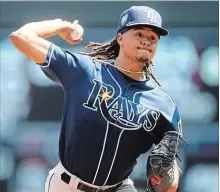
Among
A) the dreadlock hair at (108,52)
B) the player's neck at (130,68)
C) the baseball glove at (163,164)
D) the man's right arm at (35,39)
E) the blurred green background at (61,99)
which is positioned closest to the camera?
the man's right arm at (35,39)

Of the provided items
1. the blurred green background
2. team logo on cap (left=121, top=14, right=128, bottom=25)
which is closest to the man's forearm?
team logo on cap (left=121, top=14, right=128, bottom=25)

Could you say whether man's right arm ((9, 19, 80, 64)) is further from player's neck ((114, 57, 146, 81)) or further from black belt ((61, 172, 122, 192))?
black belt ((61, 172, 122, 192))

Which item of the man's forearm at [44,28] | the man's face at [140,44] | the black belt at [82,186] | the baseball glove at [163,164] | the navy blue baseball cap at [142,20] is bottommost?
the black belt at [82,186]

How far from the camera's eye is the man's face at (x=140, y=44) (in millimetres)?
3969

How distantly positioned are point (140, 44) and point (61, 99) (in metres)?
3.44

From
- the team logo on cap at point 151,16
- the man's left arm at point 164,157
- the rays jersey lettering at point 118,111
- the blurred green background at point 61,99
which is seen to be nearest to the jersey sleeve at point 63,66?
the rays jersey lettering at point 118,111

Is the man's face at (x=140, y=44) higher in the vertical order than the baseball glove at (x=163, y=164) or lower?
higher

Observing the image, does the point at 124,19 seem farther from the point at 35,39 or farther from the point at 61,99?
the point at 61,99

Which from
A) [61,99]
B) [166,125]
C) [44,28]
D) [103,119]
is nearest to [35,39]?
[44,28]

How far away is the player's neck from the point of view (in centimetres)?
404

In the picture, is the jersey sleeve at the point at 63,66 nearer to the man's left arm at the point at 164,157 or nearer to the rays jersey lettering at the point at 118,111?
the rays jersey lettering at the point at 118,111

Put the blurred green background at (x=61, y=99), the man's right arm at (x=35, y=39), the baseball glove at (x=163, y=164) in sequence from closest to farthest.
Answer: the man's right arm at (x=35, y=39) → the baseball glove at (x=163, y=164) → the blurred green background at (x=61, y=99)

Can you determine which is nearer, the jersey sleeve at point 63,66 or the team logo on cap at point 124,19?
the jersey sleeve at point 63,66

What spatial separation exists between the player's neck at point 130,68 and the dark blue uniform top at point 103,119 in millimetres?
38
